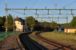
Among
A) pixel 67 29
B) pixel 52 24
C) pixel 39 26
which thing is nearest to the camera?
pixel 67 29

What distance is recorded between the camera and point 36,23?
482 feet

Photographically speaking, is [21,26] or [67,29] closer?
[67,29]

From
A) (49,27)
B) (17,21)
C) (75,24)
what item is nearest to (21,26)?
(17,21)

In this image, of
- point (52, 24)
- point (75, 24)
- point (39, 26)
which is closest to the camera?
point (75, 24)

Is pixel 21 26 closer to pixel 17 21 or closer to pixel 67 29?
pixel 17 21

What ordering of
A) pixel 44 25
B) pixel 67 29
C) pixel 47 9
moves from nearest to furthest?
1. pixel 47 9
2. pixel 67 29
3. pixel 44 25

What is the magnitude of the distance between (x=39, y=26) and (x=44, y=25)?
12.1 meters

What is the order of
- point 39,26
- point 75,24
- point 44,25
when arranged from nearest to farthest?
point 75,24 < point 39,26 < point 44,25

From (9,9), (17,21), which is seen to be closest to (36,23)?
(17,21)

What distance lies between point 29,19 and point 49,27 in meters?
13.8

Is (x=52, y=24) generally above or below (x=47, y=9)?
below

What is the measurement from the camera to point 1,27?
416ft

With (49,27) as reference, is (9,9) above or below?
above

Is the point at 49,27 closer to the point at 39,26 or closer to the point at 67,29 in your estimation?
the point at 39,26
